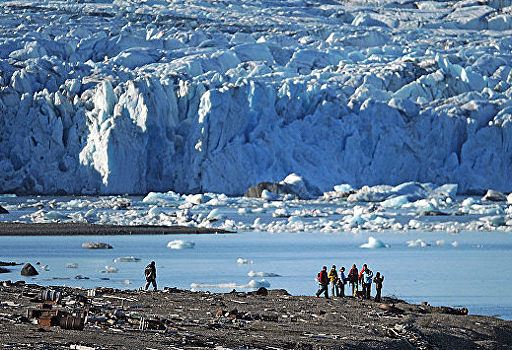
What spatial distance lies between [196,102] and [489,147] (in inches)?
438

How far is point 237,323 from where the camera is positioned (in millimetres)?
8266

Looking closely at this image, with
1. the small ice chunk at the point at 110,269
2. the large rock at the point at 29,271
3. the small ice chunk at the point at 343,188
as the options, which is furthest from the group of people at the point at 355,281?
the small ice chunk at the point at 343,188

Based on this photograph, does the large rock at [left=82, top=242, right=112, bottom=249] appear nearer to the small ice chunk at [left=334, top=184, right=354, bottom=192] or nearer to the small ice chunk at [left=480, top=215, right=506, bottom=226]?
the small ice chunk at [left=480, top=215, right=506, bottom=226]

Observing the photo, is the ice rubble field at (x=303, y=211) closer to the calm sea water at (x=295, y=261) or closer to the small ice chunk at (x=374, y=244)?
the small ice chunk at (x=374, y=244)

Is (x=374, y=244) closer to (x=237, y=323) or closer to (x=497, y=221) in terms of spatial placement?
(x=497, y=221)

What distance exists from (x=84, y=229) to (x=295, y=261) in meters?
8.08

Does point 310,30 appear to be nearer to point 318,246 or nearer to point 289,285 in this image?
point 318,246

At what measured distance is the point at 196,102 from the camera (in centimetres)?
3328

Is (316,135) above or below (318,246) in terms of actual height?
above

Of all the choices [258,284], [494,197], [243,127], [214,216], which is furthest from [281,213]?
[258,284]

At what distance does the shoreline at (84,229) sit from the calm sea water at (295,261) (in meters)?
0.69

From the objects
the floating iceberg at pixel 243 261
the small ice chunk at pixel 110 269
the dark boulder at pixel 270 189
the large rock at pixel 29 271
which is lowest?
the large rock at pixel 29 271

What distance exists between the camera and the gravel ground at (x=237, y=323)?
6.78 metres

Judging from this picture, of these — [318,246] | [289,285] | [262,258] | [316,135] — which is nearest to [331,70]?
[316,135]
